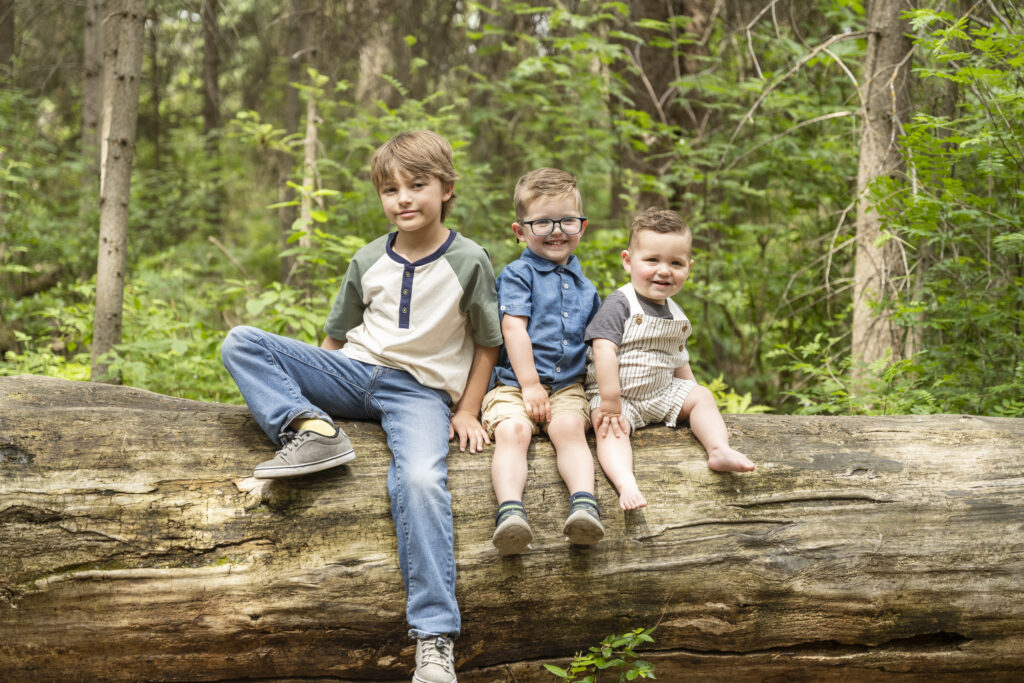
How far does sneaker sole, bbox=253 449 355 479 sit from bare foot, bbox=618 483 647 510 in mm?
1070

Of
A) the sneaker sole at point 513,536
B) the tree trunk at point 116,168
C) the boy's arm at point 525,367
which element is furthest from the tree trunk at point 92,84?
the sneaker sole at point 513,536

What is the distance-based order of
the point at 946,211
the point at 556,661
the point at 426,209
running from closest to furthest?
the point at 556,661 < the point at 426,209 < the point at 946,211

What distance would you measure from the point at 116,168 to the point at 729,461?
15.1ft

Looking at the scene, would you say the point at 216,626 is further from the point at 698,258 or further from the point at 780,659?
the point at 698,258

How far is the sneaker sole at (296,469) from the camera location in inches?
109

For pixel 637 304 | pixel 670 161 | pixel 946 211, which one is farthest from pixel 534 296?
pixel 670 161

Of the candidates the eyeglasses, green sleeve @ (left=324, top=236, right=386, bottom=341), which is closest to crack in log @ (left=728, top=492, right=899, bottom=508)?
the eyeglasses

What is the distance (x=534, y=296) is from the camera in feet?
10.8

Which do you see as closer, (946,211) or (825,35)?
(946,211)

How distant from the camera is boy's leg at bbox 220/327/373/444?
2.93m

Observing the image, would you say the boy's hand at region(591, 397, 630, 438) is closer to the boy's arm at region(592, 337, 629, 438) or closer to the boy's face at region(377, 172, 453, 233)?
the boy's arm at region(592, 337, 629, 438)

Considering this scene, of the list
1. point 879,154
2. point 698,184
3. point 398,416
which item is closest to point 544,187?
point 398,416

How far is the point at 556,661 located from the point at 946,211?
Answer: 11.3ft

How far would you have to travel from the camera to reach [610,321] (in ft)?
10.5
